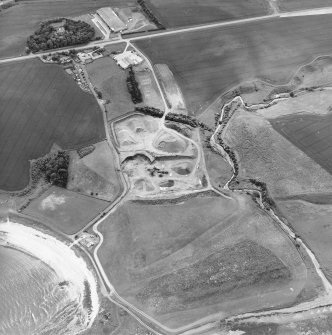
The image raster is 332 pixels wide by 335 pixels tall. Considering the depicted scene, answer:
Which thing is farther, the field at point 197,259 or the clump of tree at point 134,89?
the clump of tree at point 134,89

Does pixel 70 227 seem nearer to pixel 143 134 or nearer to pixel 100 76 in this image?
pixel 143 134

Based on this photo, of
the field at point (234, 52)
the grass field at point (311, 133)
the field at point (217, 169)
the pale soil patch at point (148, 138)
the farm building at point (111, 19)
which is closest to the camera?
the field at point (217, 169)

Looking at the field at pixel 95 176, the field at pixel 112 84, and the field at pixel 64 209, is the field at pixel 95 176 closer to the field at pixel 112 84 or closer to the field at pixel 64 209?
the field at pixel 64 209

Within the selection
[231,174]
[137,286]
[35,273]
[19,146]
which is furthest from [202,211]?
[19,146]

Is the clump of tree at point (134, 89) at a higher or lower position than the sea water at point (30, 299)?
higher

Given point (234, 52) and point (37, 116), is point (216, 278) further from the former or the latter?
point (234, 52)

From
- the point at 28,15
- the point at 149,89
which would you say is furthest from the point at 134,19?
the point at 28,15

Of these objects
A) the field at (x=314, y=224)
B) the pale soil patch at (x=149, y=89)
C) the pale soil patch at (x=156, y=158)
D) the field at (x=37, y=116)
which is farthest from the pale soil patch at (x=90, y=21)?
the field at (x=314, y=224)
